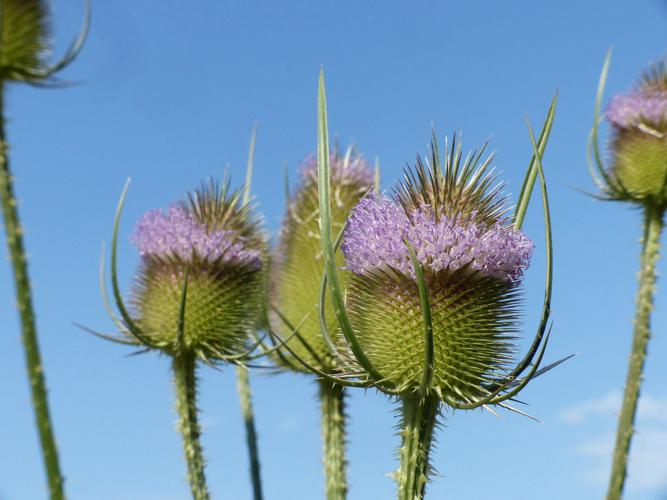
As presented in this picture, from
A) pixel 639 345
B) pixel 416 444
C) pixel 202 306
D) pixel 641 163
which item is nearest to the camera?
pixel 416 444

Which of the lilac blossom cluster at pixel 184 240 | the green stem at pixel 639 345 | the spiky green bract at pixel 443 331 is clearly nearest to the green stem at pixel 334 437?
the lilac blossom cluster at pixel 184 240

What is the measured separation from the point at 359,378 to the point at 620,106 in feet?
17.6

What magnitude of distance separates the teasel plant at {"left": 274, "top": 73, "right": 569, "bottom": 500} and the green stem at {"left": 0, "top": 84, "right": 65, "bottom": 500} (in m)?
0.98

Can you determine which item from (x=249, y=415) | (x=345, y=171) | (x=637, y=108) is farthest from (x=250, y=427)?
(x=637, y=108)

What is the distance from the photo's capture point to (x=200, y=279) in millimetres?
5289

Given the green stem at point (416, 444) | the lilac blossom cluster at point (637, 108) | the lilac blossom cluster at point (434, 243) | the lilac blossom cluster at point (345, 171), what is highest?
the lilac blossom cluster at point (637, 108)

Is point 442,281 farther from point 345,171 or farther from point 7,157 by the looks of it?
point 345,171

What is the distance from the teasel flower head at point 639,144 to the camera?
6925mm

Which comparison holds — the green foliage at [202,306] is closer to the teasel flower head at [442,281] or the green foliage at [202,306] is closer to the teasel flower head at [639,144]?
the teasel flower head at [442,281]

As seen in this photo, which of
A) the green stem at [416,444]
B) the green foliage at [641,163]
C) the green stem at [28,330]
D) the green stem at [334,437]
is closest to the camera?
the green stem at [28,330]

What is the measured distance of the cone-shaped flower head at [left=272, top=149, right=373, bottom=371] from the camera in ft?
18.4

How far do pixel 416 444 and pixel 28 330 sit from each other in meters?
1.60

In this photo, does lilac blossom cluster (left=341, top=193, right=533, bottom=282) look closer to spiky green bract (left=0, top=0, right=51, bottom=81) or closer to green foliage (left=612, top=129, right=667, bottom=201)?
spiky green bract (left=0, top=0, right=51, bottom=81)

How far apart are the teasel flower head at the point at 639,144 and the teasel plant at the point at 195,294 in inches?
120
